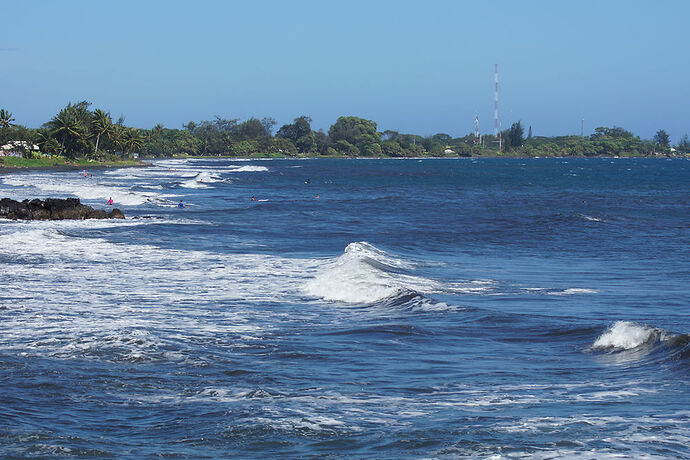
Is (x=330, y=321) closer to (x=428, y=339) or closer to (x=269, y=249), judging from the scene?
(x=428, y=339)

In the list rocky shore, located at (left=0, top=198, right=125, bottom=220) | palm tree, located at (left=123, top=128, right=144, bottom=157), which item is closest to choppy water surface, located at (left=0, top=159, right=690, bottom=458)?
→ rocky shore, located at (left=0, top=198, right=125, bottom=220)

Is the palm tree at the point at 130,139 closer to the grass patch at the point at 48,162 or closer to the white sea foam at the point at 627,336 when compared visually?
the grass patch at the point at 48,162

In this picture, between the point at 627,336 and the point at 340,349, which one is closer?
the point at 340,349

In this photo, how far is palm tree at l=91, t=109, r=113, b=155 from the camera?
393ft

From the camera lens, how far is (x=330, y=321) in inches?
576

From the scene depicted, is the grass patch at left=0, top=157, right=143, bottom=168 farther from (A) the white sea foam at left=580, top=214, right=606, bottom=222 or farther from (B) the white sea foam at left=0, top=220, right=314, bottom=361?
(B) the white sea foam at left=0, top=220, right=314, bottom=361

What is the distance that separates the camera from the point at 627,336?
41.5 feet

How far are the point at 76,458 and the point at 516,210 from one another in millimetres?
40894

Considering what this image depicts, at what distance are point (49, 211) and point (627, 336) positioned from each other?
98.4ft

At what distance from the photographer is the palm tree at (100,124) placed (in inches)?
4715

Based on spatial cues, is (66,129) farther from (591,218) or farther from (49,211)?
(591,218)

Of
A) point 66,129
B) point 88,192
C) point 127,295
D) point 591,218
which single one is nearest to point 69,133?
point 66,129

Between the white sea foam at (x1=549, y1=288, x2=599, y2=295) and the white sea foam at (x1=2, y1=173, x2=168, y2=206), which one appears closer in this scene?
the white sea foam at (x1=549, y1=288, x2=599, y2=295)

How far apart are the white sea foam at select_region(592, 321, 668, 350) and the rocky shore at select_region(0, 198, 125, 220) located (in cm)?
2851
